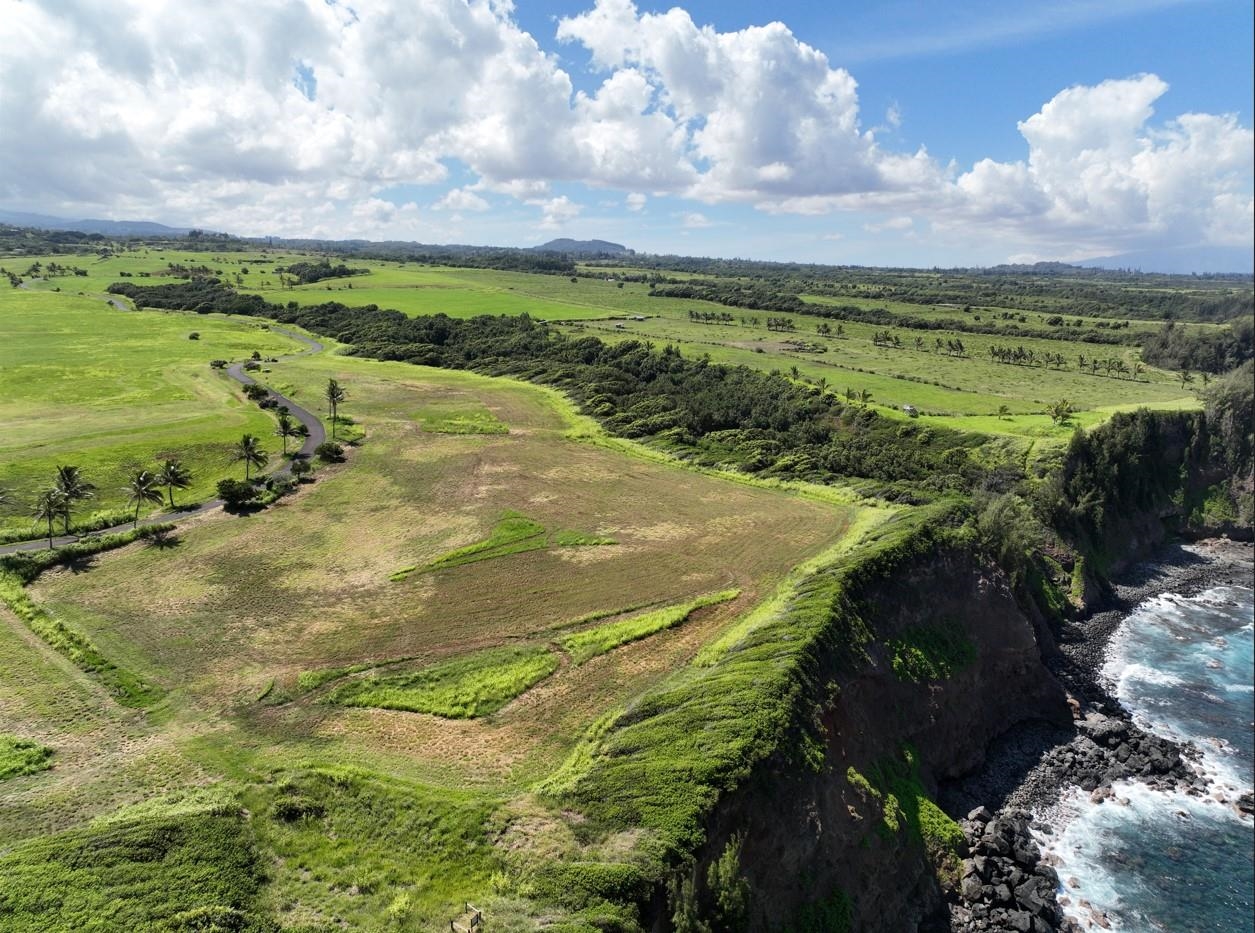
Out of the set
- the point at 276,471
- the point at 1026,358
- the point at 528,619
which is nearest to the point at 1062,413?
the point at 1026,358

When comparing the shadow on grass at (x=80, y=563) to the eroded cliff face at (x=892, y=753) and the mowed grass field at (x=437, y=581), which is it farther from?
the eroded cliff face at (x=892, y=753)

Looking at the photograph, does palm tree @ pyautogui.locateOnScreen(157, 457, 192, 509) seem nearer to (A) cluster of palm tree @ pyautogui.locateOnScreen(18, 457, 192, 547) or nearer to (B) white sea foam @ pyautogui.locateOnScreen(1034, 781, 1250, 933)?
(A) cluster of palm tree @ pyautogui.locateOnScreen(18, 457, 192, 547)

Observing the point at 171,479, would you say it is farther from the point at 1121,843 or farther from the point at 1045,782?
the point at 1121,843

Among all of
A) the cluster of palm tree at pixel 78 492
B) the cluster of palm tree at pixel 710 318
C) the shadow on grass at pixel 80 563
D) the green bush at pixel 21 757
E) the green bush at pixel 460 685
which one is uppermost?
the cluster of palm tree at pixel 710 318

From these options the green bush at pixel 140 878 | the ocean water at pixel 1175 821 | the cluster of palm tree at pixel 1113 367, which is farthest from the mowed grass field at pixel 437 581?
the cluster of palm tree at pixel 1113 367

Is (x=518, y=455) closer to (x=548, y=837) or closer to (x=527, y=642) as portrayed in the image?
(x=527, y=642)

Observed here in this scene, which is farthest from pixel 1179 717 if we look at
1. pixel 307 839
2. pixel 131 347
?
pixel 131 347
